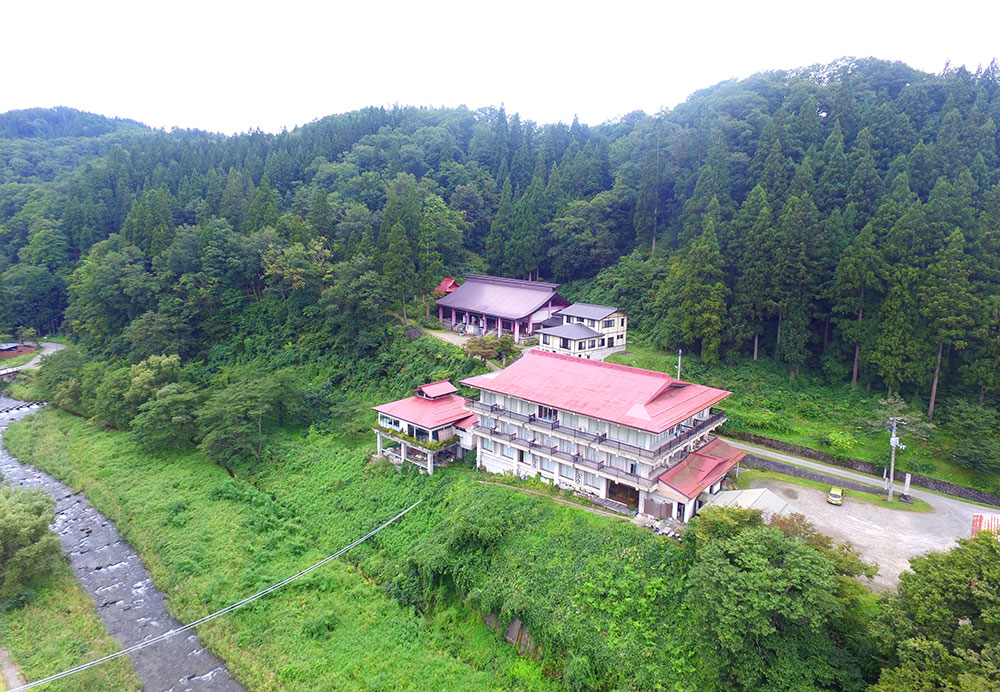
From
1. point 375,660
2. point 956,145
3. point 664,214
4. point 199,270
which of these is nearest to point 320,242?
point 199,270

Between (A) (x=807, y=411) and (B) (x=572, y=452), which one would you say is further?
(A) (x=807, y=411)

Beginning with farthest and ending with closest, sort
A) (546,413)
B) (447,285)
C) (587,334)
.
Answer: (447,285) → (587,334) → (546,413)

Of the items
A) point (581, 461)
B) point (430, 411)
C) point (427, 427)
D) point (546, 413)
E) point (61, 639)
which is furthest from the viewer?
point (430, 411)

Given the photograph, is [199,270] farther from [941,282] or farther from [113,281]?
[941,282]

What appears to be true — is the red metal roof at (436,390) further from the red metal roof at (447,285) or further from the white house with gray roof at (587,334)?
the red metal roof at (447,285)

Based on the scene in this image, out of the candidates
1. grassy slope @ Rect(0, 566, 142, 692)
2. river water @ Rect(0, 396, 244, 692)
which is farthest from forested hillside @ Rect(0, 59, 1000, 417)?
grassy slope @ Rect(0, 566, 142, 692)

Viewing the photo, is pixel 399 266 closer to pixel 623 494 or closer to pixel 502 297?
pixel 502 297

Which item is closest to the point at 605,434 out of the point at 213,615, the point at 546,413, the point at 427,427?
the point at 546,413
